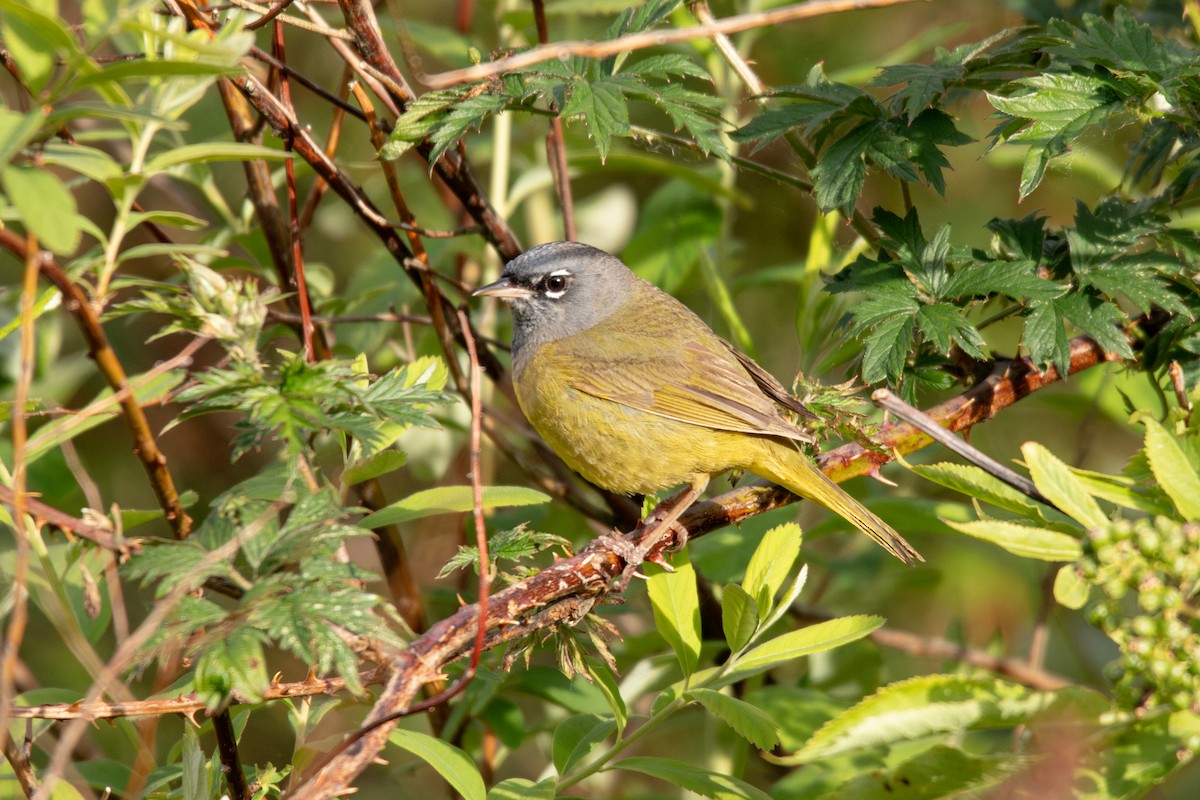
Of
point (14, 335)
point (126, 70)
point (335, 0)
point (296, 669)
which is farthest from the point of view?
point (296, 669)

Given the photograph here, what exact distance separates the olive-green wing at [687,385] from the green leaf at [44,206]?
222 cm

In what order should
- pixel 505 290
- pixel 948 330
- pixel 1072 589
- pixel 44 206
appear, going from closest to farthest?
pixel 44 206
pixel 1072 589
pixel 948 330
pixel 505 290

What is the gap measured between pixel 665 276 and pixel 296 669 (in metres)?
2.67

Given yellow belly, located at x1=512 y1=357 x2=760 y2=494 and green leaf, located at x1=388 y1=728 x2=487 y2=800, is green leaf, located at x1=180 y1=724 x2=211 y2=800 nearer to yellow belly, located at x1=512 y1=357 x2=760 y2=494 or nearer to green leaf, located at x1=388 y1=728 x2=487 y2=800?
green leaf, located at x1=388 y1=728 x2=487 y2=800

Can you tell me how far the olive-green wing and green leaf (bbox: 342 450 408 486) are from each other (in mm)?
1336

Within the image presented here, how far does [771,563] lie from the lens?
245 centimetres

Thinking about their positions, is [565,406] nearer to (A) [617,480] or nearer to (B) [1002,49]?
(A) [617,480]

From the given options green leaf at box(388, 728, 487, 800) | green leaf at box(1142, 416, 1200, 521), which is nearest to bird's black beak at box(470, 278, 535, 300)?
green leaf at box(388, 728, 487, 800)

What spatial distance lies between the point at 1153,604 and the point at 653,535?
5.04 ft

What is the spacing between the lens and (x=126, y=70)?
5.35 feet

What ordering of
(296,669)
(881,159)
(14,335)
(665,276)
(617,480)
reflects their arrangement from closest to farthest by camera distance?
(881,159)
(617,480)
(14,335)
(665,276)
(296,669)

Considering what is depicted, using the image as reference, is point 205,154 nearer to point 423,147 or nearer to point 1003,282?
point 423,147

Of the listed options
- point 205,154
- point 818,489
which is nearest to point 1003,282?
point 818,489

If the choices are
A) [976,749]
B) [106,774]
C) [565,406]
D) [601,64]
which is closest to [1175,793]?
[976,749]
